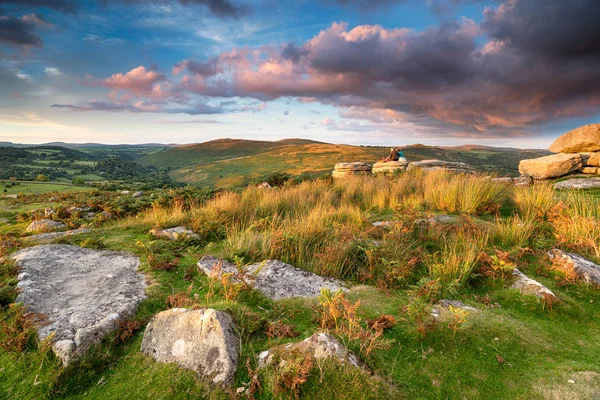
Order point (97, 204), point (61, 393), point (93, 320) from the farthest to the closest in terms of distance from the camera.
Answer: point (97, 204) → point (93, 320) → point (61, 393)

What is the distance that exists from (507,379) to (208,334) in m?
3.01

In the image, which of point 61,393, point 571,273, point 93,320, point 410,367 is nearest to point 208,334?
point 61,393

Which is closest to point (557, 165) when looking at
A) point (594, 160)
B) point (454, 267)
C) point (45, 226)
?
point (594, 160)

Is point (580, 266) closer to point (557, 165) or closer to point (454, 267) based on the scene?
point (454, 267)

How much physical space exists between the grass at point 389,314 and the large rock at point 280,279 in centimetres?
29

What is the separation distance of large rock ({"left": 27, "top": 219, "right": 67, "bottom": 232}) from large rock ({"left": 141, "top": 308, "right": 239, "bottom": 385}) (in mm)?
6897

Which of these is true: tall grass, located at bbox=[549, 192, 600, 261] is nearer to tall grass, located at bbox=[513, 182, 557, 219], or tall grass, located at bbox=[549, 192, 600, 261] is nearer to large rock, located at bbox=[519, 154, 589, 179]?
tall grass, located at bbox=[513, 182, 557, 219]

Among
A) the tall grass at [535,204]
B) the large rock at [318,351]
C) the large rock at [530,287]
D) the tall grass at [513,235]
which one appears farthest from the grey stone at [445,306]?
the tall grass at [535,204]

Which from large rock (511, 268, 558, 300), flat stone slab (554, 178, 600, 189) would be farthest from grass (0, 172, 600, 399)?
flat stone slab (554, 178, 600, 189)

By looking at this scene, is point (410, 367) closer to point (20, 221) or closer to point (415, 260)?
point (415, 260)

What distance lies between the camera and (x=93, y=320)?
3637 mm

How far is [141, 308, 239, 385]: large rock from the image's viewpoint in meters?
2.86

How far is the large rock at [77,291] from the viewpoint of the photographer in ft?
10.9

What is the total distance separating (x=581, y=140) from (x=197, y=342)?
25945 millimetres
